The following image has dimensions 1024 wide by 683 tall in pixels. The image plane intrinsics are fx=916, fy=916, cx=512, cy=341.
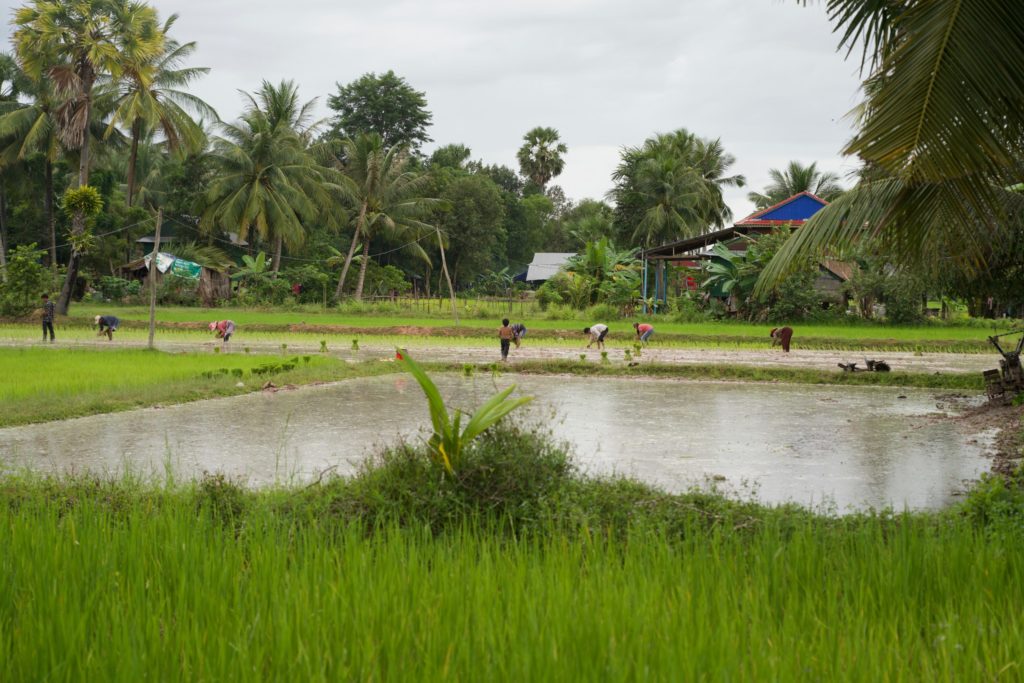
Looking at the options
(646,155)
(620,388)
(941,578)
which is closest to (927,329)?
(620,388)

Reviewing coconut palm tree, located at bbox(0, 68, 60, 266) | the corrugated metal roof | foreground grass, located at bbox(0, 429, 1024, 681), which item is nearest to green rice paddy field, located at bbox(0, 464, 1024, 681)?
foreground grass, located at bbox(0, 429, 1024, 681)

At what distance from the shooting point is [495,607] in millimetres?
2438

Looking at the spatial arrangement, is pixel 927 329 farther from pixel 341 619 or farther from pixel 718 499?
pixel 341 619

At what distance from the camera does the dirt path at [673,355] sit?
14.9m

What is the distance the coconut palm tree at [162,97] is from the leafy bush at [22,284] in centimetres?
542

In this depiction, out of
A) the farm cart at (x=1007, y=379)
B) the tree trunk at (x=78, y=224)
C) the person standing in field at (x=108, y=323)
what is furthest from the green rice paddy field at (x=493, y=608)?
the tree trunk at (x=78, y=224)

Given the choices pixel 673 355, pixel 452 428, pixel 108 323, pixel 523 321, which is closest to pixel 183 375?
pixel 108 323

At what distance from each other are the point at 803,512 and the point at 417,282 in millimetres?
40771

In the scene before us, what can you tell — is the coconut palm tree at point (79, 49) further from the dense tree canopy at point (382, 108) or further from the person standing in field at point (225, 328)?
the dense tree canopy at point (382, 108)

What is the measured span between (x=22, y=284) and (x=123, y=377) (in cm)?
1625

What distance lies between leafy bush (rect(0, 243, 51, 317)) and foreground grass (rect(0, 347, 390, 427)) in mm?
10349

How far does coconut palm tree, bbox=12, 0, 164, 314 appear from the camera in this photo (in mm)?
25047

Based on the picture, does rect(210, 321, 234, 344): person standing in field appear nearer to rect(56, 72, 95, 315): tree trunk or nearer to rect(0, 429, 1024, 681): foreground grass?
rect(56, 72, 95, 315): tree trunk

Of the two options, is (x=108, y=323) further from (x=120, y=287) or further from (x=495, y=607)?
(x=495, y=607)
